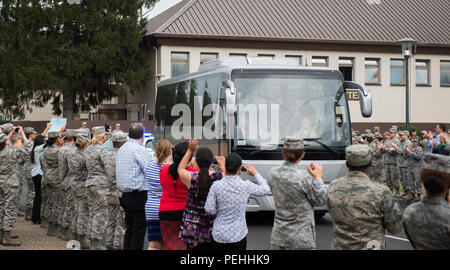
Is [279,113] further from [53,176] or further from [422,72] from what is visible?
[422,72]

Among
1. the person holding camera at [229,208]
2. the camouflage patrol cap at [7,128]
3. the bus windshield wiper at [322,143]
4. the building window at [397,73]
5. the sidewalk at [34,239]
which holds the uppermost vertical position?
the building window at [397,73]

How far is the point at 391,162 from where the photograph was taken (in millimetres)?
19656

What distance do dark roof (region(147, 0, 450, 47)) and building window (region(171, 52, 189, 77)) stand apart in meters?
1.41

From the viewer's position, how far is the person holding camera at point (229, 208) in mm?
5949

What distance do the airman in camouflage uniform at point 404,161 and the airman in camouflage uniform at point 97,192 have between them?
11111 mm

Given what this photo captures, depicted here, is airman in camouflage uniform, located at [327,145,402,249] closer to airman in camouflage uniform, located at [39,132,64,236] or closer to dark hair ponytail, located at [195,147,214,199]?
dark hair ponytail, located at [195,147,214,199]

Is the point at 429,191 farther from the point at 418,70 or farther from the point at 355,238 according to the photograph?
the point at 418,70

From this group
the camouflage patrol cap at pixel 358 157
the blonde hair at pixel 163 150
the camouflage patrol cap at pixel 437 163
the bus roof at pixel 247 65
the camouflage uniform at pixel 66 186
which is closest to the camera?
the camouflage patrol cap at pixel 437 163

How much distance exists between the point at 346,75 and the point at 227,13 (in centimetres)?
872

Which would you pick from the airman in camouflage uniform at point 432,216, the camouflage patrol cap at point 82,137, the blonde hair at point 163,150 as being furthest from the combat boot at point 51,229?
the airman in camouflage uniform at point 432,216

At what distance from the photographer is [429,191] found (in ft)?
14.8

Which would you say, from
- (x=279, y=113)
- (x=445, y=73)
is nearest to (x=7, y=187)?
(x=279, y=113)

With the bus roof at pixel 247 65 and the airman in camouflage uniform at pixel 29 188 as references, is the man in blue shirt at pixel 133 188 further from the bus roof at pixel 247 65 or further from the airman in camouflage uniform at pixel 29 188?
the airman in camouflage uniform at pixel 29 188

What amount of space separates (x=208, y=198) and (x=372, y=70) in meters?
37.2
